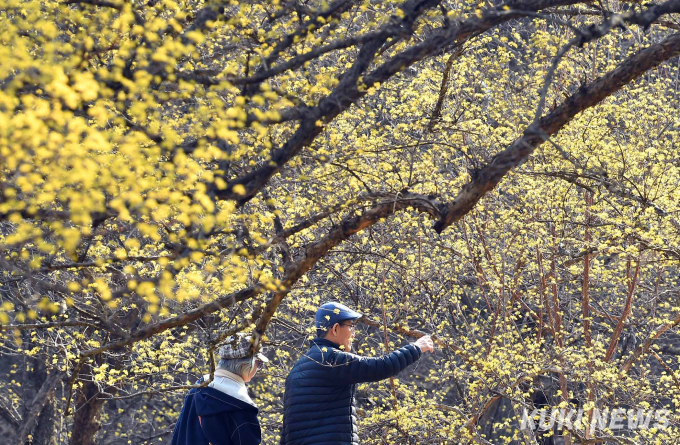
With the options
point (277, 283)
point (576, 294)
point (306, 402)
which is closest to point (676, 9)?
point (277, 283)

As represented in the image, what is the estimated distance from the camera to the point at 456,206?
14.4 feet

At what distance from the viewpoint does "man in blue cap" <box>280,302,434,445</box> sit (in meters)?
4.16

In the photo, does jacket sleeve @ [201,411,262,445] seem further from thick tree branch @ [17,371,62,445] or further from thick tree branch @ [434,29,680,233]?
thick tree branch @ [17,371,62,445]

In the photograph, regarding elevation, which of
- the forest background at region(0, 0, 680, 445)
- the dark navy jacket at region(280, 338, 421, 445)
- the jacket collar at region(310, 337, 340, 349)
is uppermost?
the forest background at region(0, 0, 680, 445)

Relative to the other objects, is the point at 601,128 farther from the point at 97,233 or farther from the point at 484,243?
the point at 97,233

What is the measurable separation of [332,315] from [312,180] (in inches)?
47.4

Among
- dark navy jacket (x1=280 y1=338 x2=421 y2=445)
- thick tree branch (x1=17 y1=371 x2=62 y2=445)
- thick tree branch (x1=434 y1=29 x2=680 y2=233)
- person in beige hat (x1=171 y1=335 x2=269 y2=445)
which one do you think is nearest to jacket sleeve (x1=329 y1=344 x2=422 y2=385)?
dark navy jacket (x1=280 y1=338 x2=421 y2=445)

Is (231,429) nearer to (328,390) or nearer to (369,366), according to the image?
(328,390)

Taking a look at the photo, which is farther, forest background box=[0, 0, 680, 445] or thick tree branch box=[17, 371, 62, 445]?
thick tree branch box=[17, 371, 62, 445]

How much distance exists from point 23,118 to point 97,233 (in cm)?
142

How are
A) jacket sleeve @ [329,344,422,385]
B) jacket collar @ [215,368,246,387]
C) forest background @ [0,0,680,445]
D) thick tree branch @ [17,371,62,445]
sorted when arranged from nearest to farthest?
forest background @ [0,0,680,445], jacket sleeve @ [329,344,422,385], jacket collar @ [215,368,246,387], thick tree branch @ [17,371,62,445]

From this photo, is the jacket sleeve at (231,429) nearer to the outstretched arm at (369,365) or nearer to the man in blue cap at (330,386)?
the man in blue cap at (330,386)

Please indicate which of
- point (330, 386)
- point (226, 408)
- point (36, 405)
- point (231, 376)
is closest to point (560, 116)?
point (330, 386)

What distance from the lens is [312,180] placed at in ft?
17.4
